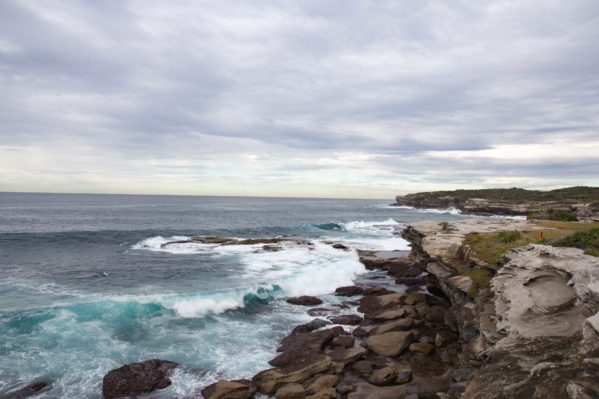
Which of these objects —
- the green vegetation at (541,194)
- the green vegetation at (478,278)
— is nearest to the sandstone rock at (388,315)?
the green vegetation at (478,278)

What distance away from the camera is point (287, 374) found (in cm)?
1475

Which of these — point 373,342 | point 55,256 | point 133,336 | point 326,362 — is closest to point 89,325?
point 133,336

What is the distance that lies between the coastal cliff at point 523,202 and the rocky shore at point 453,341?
191 feet

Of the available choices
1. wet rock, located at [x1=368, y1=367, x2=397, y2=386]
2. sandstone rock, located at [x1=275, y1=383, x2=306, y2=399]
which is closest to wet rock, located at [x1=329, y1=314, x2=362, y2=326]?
wet rock, located at [x1=368, y1=367, x2=397, y2=386]

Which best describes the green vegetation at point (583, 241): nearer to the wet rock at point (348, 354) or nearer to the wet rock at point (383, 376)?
the wet rock at point (383, 376)

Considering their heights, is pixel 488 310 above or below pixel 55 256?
above

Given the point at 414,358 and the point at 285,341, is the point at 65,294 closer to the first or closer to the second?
the point at 285,341

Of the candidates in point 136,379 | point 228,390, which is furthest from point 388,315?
point 136,379

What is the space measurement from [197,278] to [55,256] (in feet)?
61.1

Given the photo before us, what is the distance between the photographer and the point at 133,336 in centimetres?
1908

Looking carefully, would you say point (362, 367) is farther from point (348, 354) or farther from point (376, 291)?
point (376, 291)

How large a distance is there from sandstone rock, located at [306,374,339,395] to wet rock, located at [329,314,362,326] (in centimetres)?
615

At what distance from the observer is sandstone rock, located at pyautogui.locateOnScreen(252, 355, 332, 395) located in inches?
563

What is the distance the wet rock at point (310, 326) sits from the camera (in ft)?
63.8
